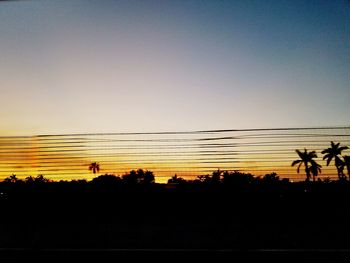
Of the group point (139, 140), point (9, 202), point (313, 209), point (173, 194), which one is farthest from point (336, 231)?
point (9, 202)

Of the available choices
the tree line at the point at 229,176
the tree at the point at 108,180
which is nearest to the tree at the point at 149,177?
the tree line at the point at 229,176

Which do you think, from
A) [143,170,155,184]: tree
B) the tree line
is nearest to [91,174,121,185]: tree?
the tree line

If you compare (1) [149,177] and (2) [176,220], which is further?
(1) [149,177]

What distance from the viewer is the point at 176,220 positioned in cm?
619

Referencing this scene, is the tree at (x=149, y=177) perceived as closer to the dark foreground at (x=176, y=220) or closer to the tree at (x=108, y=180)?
the dark foreground at (x=176, y=220)

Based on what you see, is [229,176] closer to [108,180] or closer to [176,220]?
[176,220]

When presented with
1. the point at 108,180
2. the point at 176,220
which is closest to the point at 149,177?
the point at 176,220

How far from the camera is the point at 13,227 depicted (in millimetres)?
5457

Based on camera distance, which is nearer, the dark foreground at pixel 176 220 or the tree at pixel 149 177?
the dark foreground at pixel 176 220

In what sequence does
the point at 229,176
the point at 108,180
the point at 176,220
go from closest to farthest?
the point at 176,220, the point at 229,176, the point at 108,180

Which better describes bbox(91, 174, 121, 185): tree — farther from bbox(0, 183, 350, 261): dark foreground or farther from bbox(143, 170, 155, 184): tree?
bbox(143, 170, 155, 184): tree

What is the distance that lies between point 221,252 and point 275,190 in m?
5.90

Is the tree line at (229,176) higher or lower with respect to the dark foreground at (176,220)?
higher

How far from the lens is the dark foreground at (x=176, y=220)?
3.53 metres
